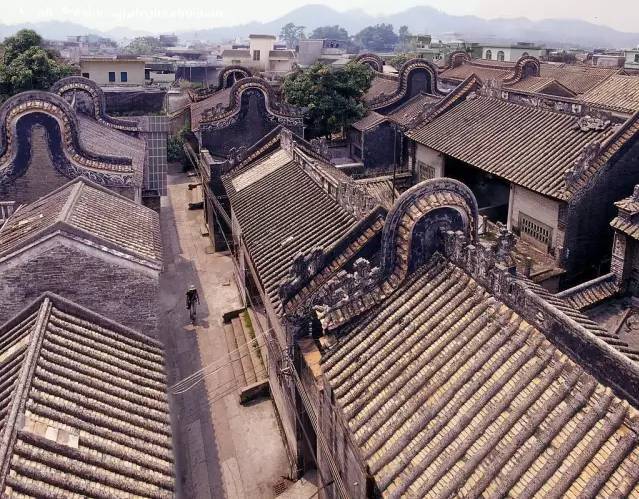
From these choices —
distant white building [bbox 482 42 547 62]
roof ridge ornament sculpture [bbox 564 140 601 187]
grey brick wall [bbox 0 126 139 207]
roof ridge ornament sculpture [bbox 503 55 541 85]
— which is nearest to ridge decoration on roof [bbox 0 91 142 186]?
grey brick wall [bbox 0 126 139 207]

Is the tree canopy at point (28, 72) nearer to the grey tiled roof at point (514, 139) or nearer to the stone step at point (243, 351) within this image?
the grey tiled roof at point (514, 139)

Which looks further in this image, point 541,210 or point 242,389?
point 541,210

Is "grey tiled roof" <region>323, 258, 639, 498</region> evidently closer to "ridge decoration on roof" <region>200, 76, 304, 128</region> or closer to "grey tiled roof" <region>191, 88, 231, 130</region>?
"ridge decoration on roof" <region>200, 76, 304, 128</region>

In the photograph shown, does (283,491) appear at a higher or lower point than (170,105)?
lower

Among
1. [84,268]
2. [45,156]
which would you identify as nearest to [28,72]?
[45,156]

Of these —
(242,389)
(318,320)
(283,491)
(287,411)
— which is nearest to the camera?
(318,320)

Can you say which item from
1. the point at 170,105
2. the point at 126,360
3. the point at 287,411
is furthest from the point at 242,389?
the point at 170,105

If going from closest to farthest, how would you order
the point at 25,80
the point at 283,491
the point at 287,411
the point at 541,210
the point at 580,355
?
the point at 580,355
the point at 283,491
the point at 287,411
the point at 541,210
the point at 25,80

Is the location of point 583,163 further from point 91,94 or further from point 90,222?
point 91,94

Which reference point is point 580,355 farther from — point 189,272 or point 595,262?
point 189,272
